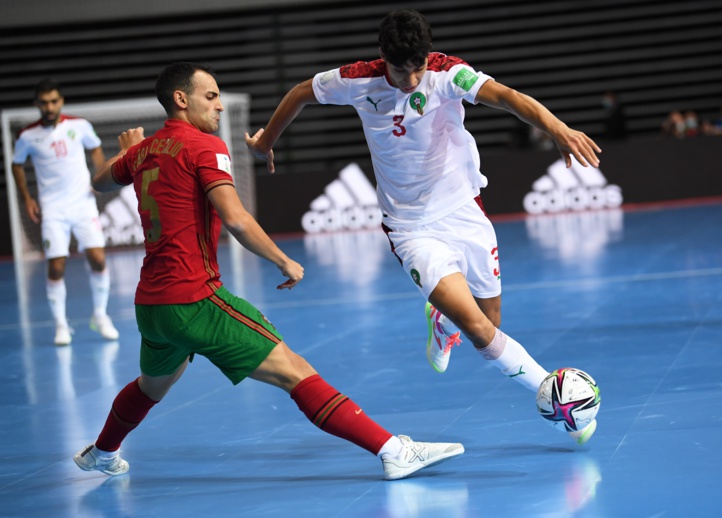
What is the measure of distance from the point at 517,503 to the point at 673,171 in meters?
14.7

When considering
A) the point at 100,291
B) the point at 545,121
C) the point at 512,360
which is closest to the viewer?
the point at 545,121

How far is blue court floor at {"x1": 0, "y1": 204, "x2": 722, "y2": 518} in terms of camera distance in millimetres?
4020

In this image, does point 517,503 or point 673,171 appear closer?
point 517,503

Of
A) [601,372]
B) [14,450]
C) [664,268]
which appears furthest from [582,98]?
[14,450]

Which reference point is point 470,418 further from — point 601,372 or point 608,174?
point 608,174

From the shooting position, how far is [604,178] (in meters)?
17.3

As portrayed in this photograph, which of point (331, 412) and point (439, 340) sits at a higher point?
point (331, 412)

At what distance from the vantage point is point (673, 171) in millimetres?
17453

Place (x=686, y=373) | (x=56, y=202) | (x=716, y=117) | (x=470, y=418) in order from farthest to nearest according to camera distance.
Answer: (x=716, y=117)
(x=56, y=202)
(x=686, y=373)
(x=470, y=418)

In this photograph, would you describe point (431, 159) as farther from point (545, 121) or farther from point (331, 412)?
point (331, 412)

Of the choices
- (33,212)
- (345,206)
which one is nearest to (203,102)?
(33,212)

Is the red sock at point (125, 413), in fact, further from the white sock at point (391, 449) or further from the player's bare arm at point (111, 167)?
the white sock at point (391, 449)

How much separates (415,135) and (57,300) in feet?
16.5

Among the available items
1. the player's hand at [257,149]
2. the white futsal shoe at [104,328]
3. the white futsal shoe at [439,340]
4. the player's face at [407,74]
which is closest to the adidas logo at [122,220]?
the white futsal shoe at [104,328]
